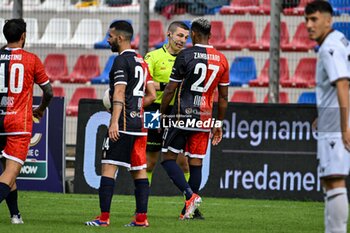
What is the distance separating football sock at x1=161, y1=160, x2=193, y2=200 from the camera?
36.0 feet

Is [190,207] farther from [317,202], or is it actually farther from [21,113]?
[317,202]

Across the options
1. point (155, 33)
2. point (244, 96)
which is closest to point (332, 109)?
point (244, 96)

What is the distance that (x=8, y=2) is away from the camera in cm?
2105

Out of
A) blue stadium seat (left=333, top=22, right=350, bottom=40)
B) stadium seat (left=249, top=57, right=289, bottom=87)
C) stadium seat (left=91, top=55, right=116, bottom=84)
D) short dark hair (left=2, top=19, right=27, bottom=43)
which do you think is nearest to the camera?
short dark hair (left=2, top=19, right=27, bottom=43)

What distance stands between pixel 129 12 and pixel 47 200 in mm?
7361

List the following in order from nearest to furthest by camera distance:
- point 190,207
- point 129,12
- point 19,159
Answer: point 19,159 → point 190,207 → point 129,12

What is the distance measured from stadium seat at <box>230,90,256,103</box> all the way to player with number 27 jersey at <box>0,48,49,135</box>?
28.7 feet

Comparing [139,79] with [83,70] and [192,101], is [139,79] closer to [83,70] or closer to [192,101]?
[192,101]

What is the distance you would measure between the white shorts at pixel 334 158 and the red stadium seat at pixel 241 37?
467 inches

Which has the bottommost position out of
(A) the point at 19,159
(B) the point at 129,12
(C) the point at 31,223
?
(C) the point at 31,223

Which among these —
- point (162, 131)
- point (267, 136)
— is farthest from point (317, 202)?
point (162, 131)

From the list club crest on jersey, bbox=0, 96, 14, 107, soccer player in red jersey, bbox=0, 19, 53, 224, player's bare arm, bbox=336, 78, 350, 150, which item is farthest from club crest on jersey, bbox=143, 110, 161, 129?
player's bare arm, bbox=336, 78, 350, 150

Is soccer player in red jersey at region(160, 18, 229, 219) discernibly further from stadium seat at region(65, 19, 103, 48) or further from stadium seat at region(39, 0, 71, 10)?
stadium seat at region(39, 0, 71, 10)

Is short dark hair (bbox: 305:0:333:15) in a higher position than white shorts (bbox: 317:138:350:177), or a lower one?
higher
